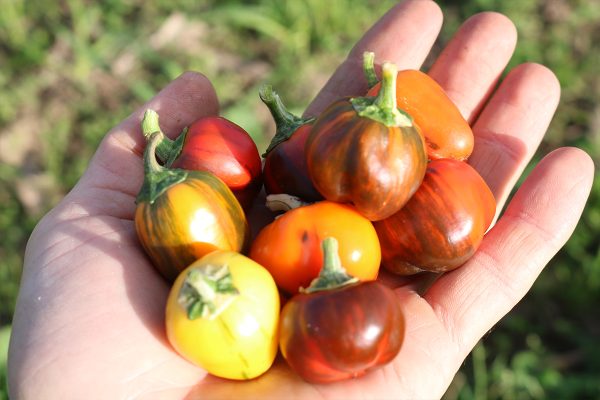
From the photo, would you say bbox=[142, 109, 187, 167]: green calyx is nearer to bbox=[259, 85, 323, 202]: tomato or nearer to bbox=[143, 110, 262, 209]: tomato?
bbox=[143, 110, 262, 209]: tomato

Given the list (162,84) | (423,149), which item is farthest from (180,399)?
(162,84)

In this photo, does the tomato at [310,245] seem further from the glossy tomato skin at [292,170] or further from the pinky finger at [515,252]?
the pinky finger at [515,252]

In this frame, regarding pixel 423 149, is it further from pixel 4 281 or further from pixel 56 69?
pixel 56 69

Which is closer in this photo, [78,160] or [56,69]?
[78,160]

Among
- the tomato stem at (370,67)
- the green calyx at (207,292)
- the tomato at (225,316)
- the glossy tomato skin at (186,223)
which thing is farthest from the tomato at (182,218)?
the tomato stem at (370,67)

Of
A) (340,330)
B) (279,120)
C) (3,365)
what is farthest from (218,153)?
(3,365)

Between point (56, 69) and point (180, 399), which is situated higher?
point (56, 69)
